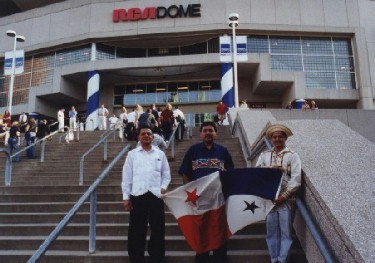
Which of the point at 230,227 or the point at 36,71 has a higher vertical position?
the point at 36,71

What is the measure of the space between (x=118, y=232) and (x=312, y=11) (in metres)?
23.9

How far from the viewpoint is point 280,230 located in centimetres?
397

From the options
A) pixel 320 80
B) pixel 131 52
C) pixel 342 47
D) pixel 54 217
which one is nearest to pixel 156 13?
pixel 131 52

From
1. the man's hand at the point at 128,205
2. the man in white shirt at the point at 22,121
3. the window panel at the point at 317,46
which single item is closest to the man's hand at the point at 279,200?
the man's hand at the point at 128,205

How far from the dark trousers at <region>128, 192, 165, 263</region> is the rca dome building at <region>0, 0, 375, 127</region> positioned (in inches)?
800

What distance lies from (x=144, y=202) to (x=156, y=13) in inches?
892

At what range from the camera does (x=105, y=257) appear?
454 centimetres

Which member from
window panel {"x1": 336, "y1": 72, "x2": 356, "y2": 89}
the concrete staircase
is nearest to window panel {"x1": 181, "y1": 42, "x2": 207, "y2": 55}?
window panel {"x1": 336, "y1": 72, "x2": 356, "y2": 89}

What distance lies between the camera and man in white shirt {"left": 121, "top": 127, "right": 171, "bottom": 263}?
14.0ft

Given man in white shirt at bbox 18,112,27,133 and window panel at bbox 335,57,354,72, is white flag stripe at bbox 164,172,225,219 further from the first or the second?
window panel at bbox 335,57,354,72

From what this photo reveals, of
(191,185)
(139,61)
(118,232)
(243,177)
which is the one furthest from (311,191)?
(139,61)

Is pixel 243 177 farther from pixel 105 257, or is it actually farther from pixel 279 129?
pixel 105 257

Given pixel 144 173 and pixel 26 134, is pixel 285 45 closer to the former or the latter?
pixel 26 134

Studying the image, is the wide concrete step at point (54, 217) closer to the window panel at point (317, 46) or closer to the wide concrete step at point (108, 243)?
the wide concrete step at point (108, 243)
